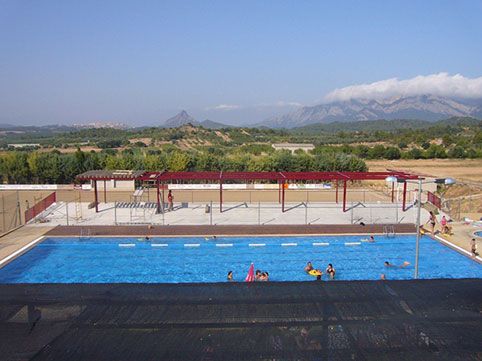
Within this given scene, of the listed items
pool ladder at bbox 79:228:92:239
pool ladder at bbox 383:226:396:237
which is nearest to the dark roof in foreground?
pool ladder at bbox 79:228:92:239

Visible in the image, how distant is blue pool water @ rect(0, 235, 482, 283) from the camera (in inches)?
717

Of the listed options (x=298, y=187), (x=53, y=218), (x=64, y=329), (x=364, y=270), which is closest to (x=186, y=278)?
(x=364, y=270)

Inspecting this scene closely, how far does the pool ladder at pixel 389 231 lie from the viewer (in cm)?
2325

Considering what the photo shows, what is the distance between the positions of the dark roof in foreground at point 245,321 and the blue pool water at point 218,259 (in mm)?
13051

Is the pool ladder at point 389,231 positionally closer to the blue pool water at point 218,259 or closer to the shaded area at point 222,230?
the shaded area at point 222,230

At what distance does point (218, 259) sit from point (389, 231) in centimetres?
970

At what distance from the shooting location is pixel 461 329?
388 cm

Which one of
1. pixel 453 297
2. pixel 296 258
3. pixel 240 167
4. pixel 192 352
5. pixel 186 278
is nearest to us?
pixel 192 352

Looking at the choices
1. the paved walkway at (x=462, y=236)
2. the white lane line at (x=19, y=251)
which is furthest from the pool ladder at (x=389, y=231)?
the white lane line at (x=19, y=251)

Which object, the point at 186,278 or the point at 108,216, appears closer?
the point at 186,278

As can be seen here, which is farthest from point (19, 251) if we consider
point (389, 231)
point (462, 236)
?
point (462, 236)

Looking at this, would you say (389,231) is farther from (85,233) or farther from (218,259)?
(85,233)

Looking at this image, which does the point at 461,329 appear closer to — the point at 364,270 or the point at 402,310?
the point at 402,310

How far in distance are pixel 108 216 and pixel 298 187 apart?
56.8ft
